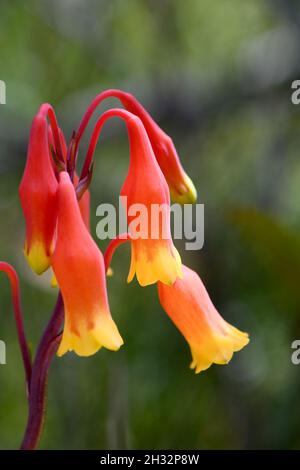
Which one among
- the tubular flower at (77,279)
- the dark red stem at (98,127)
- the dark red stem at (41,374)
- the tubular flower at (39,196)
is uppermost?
the dark red stem at (98,127)

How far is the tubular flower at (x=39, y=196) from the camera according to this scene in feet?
3.77

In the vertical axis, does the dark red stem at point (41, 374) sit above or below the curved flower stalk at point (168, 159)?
below

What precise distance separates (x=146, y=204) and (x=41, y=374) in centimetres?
27

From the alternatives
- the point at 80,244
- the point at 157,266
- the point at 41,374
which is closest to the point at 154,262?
the point at 157,266

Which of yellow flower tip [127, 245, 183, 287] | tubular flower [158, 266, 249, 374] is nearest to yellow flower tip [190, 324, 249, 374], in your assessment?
tubular flower [158, 266, 249, 374]

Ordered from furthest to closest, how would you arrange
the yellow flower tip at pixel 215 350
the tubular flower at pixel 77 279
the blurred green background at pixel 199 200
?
the blurred green background at pixel 199 200 < the yellow flower tip at pixel 215 350 < the tubular flower at pixel 77 279

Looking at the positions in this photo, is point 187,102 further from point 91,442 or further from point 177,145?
point 91,442

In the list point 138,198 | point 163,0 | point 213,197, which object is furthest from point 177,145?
point 138,198

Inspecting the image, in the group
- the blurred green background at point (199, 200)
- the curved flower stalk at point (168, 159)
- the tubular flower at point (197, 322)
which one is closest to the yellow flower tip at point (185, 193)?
the curved flower stalk at point (168, 159)

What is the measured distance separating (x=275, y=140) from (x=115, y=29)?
32.7 inches

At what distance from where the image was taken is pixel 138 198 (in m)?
1.19

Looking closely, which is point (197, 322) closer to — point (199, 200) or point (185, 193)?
point (185, 193)

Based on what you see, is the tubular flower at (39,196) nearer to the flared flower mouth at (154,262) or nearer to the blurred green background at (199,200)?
the flared flower mouth at (154,262)

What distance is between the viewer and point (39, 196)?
1.16 metres
